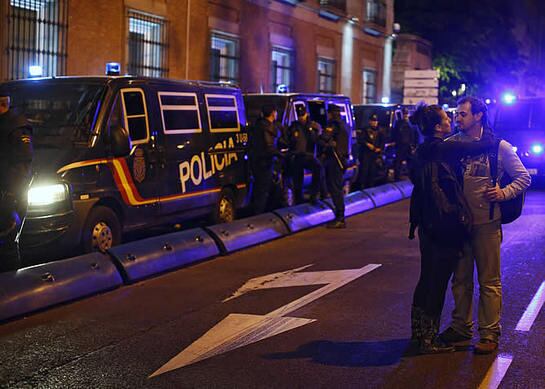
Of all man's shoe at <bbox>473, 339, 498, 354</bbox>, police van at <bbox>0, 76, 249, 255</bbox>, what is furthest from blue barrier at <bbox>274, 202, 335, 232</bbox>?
man's shoe at <bbox>473, 339, 498, 354</bbox>

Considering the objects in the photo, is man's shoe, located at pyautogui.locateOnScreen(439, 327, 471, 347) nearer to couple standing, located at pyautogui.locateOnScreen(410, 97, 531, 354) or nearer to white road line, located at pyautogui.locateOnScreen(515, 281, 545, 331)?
couple standing, located at pyautogui.locateOnScreen(410, 97, 531, 354)

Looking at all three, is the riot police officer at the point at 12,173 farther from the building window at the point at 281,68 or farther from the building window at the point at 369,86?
the building window at the point at 369,86

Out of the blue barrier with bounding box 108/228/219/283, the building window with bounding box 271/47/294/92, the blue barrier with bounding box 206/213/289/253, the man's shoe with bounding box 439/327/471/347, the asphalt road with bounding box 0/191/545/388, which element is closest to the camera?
the asphalt road with bounding box 0/191/545/388

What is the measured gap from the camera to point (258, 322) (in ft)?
23.8

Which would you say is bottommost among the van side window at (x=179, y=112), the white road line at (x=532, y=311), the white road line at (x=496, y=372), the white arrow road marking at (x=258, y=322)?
the white arrow road marking at (x=258, y=322)

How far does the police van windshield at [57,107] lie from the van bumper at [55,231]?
0.81 meters

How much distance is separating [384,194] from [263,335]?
10.9 metres

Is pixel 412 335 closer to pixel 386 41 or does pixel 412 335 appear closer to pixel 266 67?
pixel 266 67

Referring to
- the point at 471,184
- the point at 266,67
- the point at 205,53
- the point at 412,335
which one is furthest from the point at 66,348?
the point at 266,67

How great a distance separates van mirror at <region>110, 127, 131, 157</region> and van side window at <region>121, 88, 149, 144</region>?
471 millimetres

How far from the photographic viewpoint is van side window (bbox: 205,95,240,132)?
480 inches

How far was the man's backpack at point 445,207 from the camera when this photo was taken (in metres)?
6.00

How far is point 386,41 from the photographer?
35219 mm

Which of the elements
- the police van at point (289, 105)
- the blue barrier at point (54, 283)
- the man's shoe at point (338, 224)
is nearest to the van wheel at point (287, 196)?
the police van at point (289, 105)
